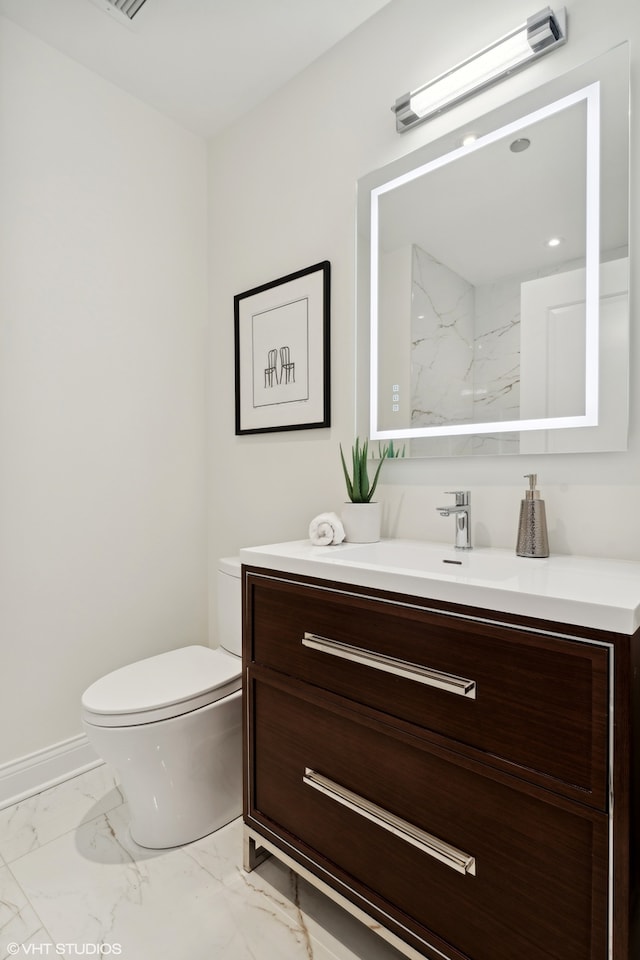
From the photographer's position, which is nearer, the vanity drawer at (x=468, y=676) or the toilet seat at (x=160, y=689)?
the vanity drawer at (x=468, y=676)

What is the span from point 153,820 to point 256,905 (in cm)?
37

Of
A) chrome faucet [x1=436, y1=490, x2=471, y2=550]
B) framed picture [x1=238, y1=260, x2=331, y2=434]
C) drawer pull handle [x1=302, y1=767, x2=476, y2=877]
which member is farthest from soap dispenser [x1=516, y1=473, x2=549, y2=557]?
framed picture [x1=238, y1=260, x2=331, y2=434]

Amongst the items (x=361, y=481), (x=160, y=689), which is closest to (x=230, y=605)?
(x=160, y=689)

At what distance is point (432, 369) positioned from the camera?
1470 millimetres

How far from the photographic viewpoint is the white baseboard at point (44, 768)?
64.3 inches

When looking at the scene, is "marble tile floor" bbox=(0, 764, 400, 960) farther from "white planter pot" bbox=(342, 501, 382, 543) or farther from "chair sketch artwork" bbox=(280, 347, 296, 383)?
"chair sketch artwork" bbox=(280, 347, 296, 383)

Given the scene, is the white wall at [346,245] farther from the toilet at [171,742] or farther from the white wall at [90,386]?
the toilet at [171,742]

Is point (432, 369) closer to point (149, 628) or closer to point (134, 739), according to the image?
point (134, 739)

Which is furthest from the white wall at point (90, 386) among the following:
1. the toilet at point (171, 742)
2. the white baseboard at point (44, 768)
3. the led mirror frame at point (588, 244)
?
the led mirror frame at point (588, 244)

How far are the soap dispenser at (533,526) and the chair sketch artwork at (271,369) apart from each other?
107cm

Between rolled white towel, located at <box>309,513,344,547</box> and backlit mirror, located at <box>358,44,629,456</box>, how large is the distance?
1.06 ft

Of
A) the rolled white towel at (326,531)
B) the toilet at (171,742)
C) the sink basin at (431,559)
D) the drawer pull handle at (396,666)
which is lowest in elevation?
the toilet at (171,742)

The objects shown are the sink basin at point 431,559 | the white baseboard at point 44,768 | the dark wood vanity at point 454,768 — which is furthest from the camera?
the white baseboard at point 44,768

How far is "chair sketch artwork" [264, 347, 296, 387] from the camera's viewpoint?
186 cm
